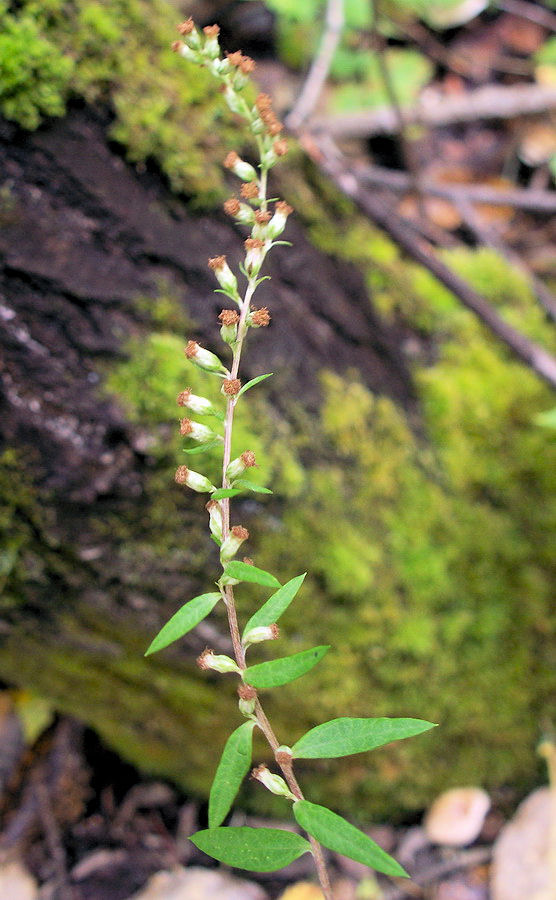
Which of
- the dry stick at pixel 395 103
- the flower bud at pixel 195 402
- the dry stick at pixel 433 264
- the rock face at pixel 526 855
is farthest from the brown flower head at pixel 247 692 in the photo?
the dry stick at pixel 395 103

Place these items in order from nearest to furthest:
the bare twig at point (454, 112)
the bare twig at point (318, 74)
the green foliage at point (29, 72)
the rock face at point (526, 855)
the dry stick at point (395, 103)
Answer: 1. the green foliage at point (29, 72)
2. the rock face at point (526, 855)
3. the dry stick at point (395, 103)
4. the bare twig at point (318, 74)
5. the bare twig at point (454, 112)

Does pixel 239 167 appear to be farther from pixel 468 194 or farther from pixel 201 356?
pixel 468 194

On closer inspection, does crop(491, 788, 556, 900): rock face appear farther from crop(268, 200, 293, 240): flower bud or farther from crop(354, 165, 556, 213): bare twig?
crop(354, 165, 556, 213): bare twig

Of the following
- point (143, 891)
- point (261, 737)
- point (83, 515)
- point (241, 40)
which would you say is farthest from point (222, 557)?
point (241, 40)

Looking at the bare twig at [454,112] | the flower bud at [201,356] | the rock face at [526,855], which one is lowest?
the rock face at [526,855]

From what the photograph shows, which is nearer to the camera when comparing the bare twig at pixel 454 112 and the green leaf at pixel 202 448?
the green leaf at pixel 202 448

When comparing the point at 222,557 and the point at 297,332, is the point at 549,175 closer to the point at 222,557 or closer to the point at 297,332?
the point at 297,332

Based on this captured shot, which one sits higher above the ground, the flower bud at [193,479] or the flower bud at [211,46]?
the flower bud at [211,46]

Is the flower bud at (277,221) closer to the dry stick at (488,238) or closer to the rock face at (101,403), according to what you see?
the rock face at (101,403)
